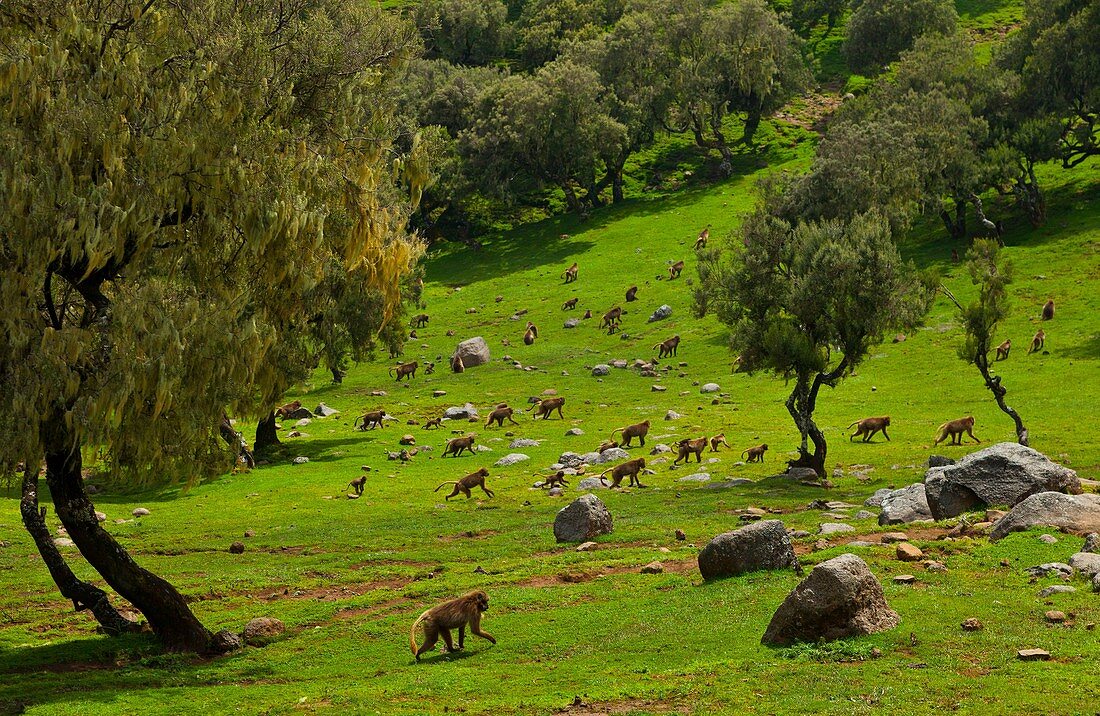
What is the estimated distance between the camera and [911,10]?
404 ft

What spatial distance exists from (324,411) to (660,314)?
2651 cm

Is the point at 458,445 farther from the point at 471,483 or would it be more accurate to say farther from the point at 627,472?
the point at 627,472

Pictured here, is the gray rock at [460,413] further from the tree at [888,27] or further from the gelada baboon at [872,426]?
the tree at [888,27]

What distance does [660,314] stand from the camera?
77.0 m

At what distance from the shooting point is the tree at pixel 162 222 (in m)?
18.0

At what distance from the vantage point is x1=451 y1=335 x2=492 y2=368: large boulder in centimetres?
7244

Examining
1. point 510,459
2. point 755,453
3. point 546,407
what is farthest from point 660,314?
point 755,453

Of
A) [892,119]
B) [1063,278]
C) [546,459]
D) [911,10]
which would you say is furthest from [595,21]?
[546,459]

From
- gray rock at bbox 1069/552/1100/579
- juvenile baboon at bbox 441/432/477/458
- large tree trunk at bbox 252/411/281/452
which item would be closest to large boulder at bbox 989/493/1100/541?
gray rock at bbox 1069/552/1100/579

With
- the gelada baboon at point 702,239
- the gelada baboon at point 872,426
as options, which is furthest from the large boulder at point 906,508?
the gelada baboon at point 702,239

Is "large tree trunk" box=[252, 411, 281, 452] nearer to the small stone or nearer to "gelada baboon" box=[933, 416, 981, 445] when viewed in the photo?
"gelada baboon" box=[933, 416, 981, 445]

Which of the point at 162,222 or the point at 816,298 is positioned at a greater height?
the point at 162,222

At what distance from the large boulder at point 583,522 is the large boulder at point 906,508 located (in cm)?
792

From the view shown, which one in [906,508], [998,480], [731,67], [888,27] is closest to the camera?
[998,480]
